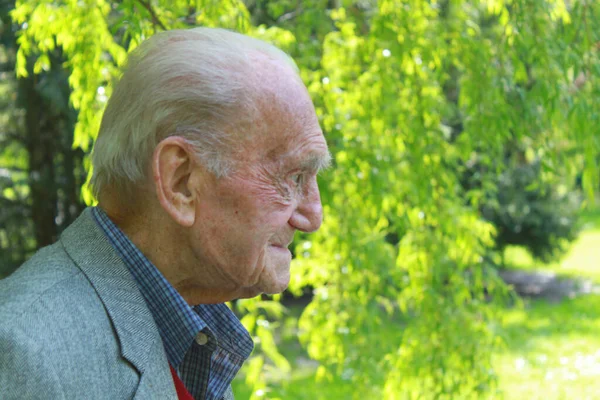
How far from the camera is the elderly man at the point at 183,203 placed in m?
1.36

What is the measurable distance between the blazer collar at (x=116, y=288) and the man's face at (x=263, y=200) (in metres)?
0.16

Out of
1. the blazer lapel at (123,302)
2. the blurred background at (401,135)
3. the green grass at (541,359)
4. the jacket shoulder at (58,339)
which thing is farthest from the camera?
the green grass at (541,359)

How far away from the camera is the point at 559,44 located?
296 cm

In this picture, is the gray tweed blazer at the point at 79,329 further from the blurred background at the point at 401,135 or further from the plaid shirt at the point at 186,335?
the blurred background at the point at 401,135

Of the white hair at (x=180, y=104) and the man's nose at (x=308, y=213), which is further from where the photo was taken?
the man's nose at (x=308, y=213)

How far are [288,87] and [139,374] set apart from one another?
591mm

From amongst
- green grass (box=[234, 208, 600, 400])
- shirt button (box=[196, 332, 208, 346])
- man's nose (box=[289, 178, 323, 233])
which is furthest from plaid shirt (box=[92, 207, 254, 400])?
green grass (box=[234, 208, 600, 400])

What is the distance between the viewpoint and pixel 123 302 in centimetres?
137

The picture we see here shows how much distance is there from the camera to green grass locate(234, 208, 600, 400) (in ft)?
22.1

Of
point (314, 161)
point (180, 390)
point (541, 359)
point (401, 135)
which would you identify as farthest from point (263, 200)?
point (541, 359)

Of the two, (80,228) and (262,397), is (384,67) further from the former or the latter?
(80,228)

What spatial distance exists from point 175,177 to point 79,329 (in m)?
0.33

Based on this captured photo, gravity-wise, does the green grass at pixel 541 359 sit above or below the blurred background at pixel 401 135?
below

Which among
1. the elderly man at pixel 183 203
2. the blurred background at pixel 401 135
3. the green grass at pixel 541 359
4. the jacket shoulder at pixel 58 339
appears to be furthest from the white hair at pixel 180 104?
the green grass at pixel 541 359
